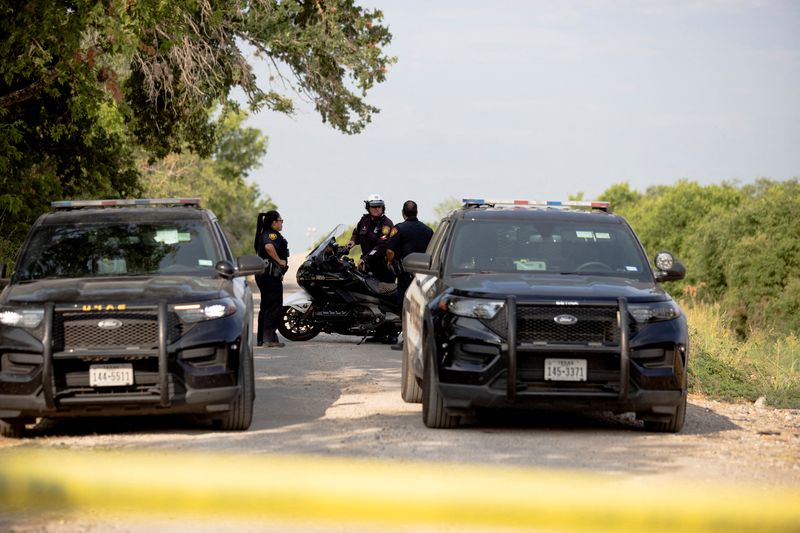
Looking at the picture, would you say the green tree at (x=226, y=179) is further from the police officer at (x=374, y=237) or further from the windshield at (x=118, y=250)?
the windshield at (x=118, y=250)

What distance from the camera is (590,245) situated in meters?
12.6

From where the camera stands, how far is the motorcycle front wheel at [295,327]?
2184 cm

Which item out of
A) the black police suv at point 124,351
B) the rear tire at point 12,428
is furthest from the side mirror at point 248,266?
the rear tire at point 12,428

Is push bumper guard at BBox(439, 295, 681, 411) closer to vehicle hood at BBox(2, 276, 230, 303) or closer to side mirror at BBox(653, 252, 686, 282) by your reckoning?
side mirror at BBox(653, 252, 686, 282)

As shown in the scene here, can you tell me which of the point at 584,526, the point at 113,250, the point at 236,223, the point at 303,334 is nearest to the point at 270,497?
the point at 584,526

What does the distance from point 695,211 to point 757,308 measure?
167 ft

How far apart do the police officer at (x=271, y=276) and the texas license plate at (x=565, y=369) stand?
985cm

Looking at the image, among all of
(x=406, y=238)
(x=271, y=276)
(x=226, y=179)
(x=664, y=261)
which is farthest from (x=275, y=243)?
(x=226, y=179)

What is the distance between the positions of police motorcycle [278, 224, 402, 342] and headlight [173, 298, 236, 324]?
982 centimetres

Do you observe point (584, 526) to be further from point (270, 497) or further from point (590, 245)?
point (590, 245)

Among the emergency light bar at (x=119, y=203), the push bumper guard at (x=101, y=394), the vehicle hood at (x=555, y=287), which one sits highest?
the emergency light bar at (x=119, y=203)

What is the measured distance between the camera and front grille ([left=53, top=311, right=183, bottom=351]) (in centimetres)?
1078

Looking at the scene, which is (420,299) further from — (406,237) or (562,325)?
(406,237)

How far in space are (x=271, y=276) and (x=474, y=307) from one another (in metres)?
9.74
